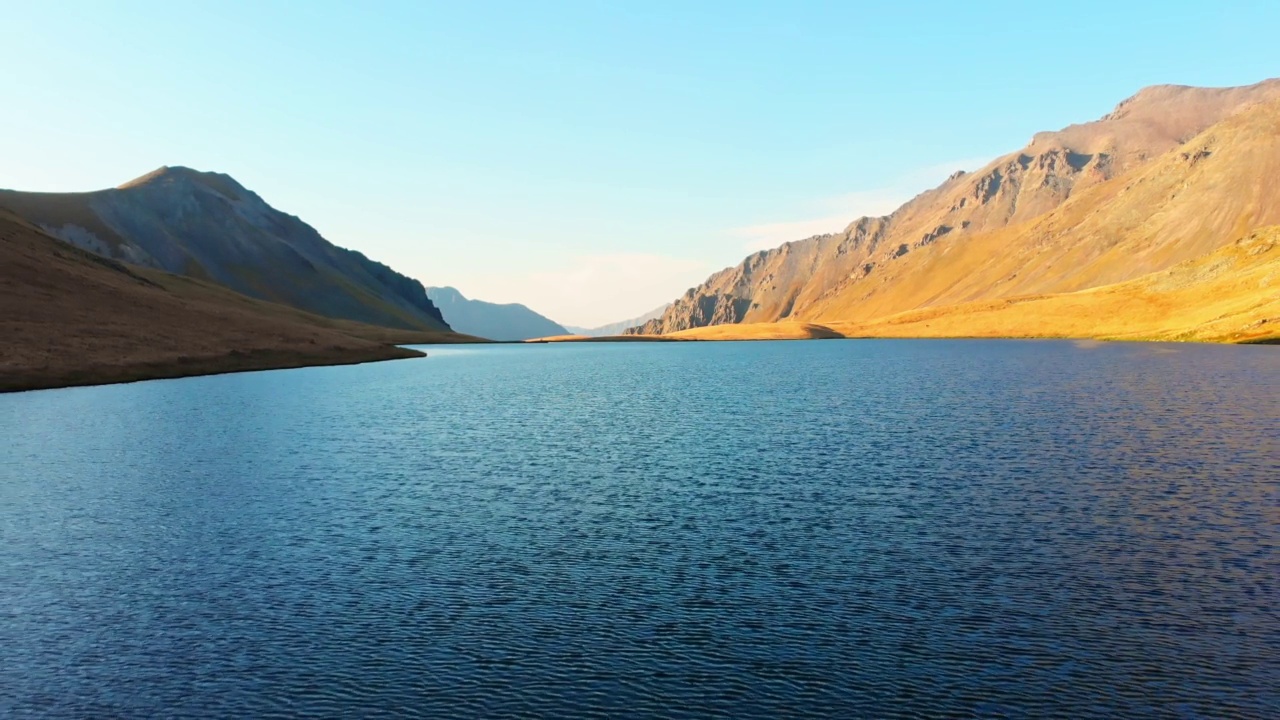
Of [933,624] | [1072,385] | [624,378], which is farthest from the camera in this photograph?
[624,378]

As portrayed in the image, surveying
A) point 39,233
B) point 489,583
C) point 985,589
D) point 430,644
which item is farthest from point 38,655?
point 39,233

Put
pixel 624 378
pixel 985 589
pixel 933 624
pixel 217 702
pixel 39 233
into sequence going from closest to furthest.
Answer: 1. pixel 217 702
2. pixel 933 624
3. pixel 985 589
4. pixel 624 378
5. pixel 39 233

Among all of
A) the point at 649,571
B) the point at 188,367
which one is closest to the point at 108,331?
the point at 188,367

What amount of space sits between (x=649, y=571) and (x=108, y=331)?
118 m

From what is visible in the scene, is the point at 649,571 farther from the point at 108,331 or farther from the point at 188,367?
the point at 108,331

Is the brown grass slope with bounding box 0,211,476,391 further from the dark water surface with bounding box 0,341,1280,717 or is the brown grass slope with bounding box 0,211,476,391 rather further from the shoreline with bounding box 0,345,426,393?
the dark water surface with bounding box 0,341,1280,717

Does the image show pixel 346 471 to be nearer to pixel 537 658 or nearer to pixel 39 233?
pixel 537 658

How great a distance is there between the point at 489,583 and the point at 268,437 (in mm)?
40128

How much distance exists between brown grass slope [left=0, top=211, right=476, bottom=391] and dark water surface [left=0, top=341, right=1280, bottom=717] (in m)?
49.4

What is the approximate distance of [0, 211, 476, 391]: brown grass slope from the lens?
10294 cm

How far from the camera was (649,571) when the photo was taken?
90.7ft

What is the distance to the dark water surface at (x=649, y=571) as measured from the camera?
19.2 m

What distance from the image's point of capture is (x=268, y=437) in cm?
6059

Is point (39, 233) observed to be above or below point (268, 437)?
above
